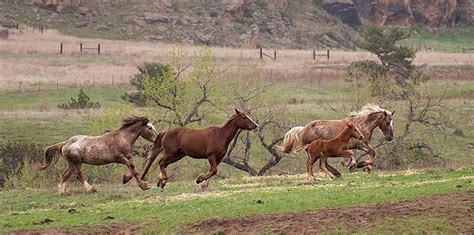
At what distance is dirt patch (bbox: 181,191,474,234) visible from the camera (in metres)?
17.5

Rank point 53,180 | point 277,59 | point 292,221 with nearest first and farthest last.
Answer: point 292,221, point 53,180, point 277,59

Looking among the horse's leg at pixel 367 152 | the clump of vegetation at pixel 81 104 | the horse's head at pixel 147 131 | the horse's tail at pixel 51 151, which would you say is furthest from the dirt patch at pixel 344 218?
the clump of vegetation at pixel 81 104

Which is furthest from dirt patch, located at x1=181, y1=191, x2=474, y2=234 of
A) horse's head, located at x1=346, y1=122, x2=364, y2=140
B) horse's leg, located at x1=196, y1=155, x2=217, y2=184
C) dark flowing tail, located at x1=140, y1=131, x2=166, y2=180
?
dark flowing tail, located at x1=140, y1=131, x2=166, y2=180

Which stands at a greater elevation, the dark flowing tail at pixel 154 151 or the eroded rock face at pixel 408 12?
the eroded rock face at pixel 408 12

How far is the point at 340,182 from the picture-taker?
22547 millimetres

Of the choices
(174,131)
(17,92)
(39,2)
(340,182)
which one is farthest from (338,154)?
(39,2)

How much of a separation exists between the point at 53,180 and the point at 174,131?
1614 centimetres

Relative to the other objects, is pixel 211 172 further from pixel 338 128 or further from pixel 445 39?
pixel 445 39

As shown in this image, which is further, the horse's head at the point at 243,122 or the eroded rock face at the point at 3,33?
the eroded rock face at the point at 3,33

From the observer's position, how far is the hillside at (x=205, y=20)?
99.4 meters

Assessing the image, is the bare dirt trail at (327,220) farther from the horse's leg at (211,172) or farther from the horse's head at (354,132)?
the horse's head at (354,132)

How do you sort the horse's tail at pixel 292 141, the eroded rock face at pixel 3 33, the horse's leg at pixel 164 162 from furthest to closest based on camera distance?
the eroded rock face at pixel 3 33, the horse's tail at pixel 292 141, the horse's leg at pixel 164 162

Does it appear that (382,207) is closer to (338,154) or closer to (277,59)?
(338,154)

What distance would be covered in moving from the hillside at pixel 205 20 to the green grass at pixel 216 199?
7035 centimetres
